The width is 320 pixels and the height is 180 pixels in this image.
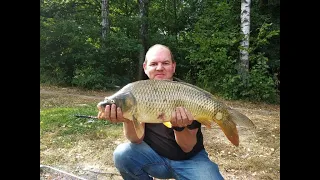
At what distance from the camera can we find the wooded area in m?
6.13

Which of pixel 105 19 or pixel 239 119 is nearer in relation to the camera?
pixel 239 119

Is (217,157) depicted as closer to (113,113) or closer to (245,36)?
(113,113)

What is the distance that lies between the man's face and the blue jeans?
0.32 metres

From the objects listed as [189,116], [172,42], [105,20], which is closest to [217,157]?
[189,116]

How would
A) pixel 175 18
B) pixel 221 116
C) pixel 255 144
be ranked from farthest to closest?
pixel 175 18 → pixel 255 144 → pixel 221 116

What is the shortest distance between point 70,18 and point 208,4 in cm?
323

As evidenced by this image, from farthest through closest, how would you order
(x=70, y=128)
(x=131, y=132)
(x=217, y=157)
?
(x=70, y=128) < (x=217, y=157) < (x=131, y=132)

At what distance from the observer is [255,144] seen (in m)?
3.26

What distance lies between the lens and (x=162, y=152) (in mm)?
1474

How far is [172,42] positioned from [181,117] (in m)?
6.68

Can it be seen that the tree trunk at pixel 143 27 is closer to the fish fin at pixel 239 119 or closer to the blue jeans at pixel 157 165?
the blue jeans at pixel 157 165
